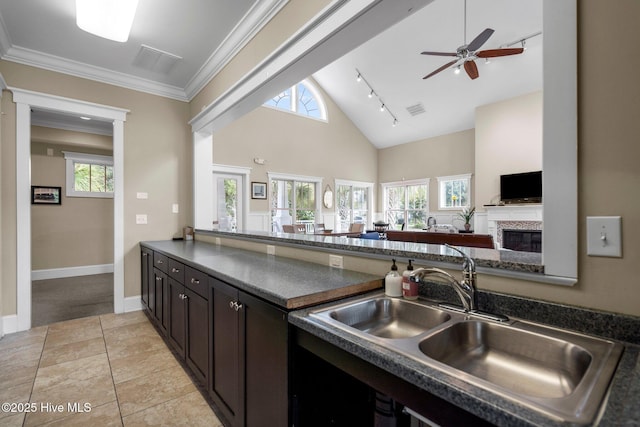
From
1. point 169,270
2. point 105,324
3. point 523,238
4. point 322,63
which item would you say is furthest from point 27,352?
point 523,238

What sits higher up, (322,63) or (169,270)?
(322,63)

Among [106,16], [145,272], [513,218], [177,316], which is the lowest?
[177,316]

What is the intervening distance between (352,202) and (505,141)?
167 inches

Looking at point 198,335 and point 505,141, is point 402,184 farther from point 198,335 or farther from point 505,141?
point 198,335

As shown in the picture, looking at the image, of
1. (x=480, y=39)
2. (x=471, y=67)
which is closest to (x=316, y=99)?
(x=471, y=67)

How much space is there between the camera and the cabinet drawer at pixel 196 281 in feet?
6.17

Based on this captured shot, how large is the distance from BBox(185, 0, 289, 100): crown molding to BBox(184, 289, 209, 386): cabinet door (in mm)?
2188

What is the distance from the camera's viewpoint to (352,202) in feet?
30.2

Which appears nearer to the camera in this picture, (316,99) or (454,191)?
(454,191)

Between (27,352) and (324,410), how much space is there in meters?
2.95

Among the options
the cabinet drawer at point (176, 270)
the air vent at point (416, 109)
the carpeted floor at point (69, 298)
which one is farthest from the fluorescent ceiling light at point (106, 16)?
the air vent at point (416, 109)

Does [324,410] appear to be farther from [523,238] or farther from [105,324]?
[523,238]

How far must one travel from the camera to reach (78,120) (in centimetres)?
527

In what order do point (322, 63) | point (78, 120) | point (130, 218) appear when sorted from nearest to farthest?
1. point (322, 63)
2. point (130, 218)
3. point (78, 120)
